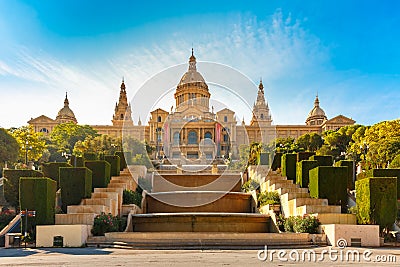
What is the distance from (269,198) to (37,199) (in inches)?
421

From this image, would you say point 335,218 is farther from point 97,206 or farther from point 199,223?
point 97,206

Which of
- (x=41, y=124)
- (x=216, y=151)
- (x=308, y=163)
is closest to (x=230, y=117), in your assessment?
(x=216, y=151)

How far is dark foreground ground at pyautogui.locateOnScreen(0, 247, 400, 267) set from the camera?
1163cm

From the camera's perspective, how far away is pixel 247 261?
12000mm

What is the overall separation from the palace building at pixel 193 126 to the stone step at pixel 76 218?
52693 mm

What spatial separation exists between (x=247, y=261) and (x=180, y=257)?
1844 mm

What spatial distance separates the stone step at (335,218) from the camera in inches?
715

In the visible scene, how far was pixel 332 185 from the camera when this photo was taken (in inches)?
854

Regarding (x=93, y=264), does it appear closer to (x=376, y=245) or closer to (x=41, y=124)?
(x=376, y=245)

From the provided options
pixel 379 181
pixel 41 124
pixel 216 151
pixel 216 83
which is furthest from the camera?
pixel 41 124

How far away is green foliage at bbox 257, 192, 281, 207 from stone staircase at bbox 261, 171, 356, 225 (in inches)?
10.3

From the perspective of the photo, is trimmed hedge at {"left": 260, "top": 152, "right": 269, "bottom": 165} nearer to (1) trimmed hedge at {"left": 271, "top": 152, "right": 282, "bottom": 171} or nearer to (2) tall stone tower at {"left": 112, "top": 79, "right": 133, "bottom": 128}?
(1) trimmed hedge at {"left": 271, "top": 152, "right": 282, "bottom": 171}

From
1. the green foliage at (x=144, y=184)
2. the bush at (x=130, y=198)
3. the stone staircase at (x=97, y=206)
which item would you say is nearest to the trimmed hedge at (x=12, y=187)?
the stone staircase at (x=97, y=206)

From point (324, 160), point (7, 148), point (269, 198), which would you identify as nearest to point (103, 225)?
point (269, 198)
